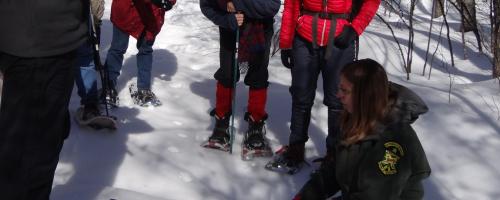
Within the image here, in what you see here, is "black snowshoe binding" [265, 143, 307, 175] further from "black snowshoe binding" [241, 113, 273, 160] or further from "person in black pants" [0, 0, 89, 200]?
"person in black pants" [0, 0, 89, 200]

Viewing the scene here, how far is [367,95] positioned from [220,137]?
2.18 m

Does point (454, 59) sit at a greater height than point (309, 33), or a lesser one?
lesser

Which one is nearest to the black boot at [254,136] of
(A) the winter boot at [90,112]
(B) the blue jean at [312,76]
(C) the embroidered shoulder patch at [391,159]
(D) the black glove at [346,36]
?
(B) the blue jean at [312,76]

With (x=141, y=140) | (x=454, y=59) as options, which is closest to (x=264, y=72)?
(x=141, y=140)

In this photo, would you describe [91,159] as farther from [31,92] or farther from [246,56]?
[31,92]

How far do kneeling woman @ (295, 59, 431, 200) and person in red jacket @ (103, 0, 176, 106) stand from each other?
2.77 meters

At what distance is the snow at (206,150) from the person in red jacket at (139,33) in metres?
0.16

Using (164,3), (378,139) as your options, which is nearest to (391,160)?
(378,139)

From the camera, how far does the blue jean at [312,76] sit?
150 inches

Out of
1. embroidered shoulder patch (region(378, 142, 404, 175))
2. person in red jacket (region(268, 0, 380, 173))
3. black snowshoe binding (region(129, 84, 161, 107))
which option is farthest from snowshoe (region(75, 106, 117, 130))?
embroidered shoulder patch (region(378, 142, 404, 175))

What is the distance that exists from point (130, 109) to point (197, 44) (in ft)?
12.0

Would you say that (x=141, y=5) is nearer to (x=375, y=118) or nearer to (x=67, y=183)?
(x=67, y=183)

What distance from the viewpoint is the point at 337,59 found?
12.5ft

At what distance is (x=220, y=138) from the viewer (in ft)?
14.3
